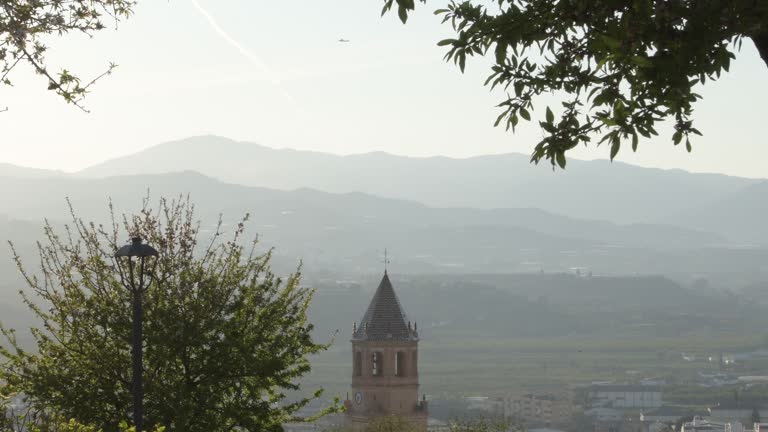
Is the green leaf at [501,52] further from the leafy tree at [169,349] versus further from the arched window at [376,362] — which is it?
the arched window at [376,362]

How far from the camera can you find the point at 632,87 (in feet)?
30.8

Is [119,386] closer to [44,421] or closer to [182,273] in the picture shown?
[182,273]

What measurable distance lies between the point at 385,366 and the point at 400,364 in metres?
0.85

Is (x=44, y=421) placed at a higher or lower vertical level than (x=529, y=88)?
lower

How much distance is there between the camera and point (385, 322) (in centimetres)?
7194

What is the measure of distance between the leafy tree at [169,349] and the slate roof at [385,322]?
155 ft

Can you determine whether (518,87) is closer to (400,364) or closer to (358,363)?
(400,364)

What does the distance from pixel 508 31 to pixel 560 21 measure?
1.31 feet

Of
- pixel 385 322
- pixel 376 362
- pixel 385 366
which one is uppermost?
pixel 385 322

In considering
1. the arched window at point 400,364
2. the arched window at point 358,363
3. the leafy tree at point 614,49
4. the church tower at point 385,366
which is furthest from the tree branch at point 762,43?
the arched window at point 358,363

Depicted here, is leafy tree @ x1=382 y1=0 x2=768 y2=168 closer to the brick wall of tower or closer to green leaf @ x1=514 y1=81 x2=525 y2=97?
green leaf @ x1=514 y1=81 x2=525 y2=97

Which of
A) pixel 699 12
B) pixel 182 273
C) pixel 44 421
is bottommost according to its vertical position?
pixel 44 421

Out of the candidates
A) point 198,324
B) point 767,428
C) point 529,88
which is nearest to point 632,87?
point 529,88

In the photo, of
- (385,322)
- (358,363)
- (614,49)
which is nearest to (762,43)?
(614,49)
